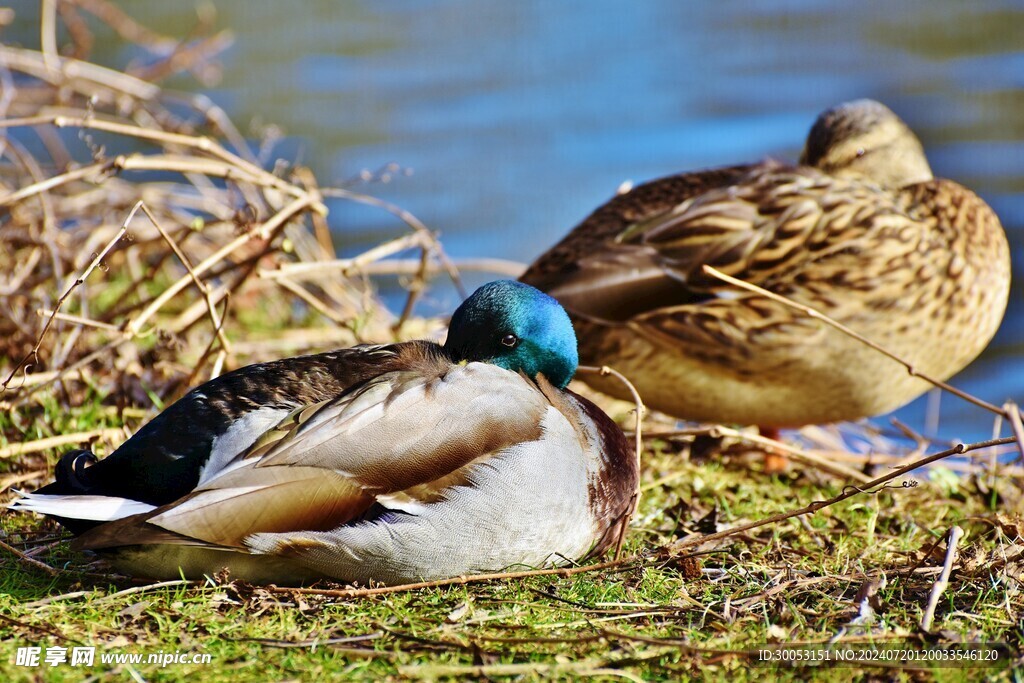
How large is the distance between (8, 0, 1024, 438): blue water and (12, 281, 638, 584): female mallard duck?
4.74 metres

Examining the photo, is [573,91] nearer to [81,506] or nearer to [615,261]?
[615,261]

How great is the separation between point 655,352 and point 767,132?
5.83 metres

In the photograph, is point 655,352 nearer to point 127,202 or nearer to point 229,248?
point 229,248

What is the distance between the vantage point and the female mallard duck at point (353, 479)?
2924mm

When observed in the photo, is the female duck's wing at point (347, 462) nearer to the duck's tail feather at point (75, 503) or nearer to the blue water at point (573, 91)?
the duck's tail feather at point (75, 503)

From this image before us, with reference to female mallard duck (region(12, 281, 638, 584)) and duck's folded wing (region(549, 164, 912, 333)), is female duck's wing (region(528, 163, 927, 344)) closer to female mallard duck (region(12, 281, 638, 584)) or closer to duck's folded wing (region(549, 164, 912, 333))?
Result: duck's folded wing (region(549, 164, 912, 333))

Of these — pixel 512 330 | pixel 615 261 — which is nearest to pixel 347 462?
pixel 512 330

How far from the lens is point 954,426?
658cm

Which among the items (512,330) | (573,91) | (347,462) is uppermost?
(512,330)

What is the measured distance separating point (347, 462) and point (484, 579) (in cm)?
45

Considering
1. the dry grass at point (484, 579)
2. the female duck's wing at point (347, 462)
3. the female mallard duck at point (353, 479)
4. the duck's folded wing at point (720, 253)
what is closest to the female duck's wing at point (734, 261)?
the duck's folded wing at point (720, 253)

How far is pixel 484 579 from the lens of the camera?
3.09 metres

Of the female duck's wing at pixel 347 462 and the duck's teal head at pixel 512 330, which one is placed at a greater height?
the duck's teal head at pixel 512 330

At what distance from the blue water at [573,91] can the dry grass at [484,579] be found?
304 cm
